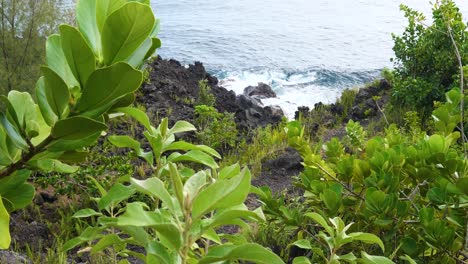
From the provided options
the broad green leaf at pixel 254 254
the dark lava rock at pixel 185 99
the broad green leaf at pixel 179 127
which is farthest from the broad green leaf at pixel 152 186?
the dark lava rock at pixel 185 99

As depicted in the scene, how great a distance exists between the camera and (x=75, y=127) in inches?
27.0

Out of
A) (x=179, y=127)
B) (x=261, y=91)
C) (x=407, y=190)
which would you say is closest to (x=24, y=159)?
(x=179, y=127)

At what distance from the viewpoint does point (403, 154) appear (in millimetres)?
2016

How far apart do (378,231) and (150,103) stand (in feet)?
18.2

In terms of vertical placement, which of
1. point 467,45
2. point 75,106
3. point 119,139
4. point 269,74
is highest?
point 75,106

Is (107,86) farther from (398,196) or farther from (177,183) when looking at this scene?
(398,196)

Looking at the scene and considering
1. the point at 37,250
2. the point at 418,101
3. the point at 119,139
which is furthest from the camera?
the point at 418,101

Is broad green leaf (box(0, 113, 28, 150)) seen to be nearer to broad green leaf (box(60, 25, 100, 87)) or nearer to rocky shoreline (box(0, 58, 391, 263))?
broad green leaf (box(60, 25, 100, 87))

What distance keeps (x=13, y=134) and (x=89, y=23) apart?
183mm

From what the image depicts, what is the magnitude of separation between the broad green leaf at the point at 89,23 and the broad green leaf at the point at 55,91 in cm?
8

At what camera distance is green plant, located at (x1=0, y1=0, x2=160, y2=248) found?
658 millimetres

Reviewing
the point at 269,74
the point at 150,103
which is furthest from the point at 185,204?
the point at 269,74

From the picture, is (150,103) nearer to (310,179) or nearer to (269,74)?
(269,74)

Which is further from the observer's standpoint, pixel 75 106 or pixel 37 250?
pixel 37 250
